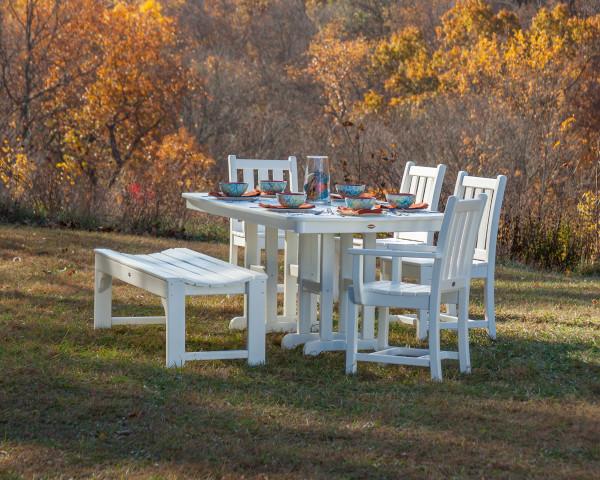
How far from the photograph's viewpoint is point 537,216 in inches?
395

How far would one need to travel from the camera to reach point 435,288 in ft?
15.9

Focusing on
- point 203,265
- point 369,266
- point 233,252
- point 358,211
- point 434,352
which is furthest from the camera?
point 233,252

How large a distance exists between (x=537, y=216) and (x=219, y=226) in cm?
348

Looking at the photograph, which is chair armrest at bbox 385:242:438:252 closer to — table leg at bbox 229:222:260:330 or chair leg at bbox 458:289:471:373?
table leg at bbox 229:222:260:330

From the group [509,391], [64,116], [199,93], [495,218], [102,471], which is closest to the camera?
[102,471]

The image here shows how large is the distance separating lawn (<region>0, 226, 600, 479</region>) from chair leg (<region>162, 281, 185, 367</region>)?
9 centimetres

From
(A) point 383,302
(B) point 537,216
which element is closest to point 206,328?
(A) point 383,302

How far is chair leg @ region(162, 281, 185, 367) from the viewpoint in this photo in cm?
506

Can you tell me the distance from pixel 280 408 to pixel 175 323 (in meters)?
0.93

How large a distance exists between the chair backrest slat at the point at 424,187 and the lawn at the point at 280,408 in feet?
2.07

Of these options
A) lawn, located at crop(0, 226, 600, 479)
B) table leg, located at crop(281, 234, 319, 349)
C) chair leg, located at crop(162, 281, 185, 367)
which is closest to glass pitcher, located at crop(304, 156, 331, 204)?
table leg, located at crop(281, 234, 319, 349)

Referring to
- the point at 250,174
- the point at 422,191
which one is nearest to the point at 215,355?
the point at 422,191

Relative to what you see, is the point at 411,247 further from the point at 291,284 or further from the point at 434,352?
the point at 434,352

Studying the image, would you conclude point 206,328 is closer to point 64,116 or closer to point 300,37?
point 64,116
